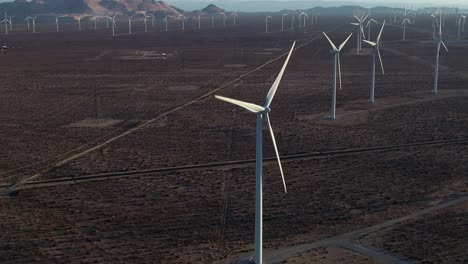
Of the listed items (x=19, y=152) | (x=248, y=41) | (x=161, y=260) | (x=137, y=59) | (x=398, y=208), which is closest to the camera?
(x=161, y=260)

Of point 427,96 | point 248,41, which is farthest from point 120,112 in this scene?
point 248,41

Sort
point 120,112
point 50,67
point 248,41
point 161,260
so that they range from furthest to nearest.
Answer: point 248,41
point 50,67
point 120,112
point 161,260

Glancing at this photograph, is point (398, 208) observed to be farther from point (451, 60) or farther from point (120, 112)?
point (451, 60)

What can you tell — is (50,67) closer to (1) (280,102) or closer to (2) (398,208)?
(1) (280,102)

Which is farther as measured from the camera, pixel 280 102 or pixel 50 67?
pixel 50 67

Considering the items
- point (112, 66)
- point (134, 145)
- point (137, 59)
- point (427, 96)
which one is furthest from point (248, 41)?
point (134, 145)

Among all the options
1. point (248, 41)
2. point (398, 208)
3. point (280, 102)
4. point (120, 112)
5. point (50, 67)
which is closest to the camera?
point (398, 208)
